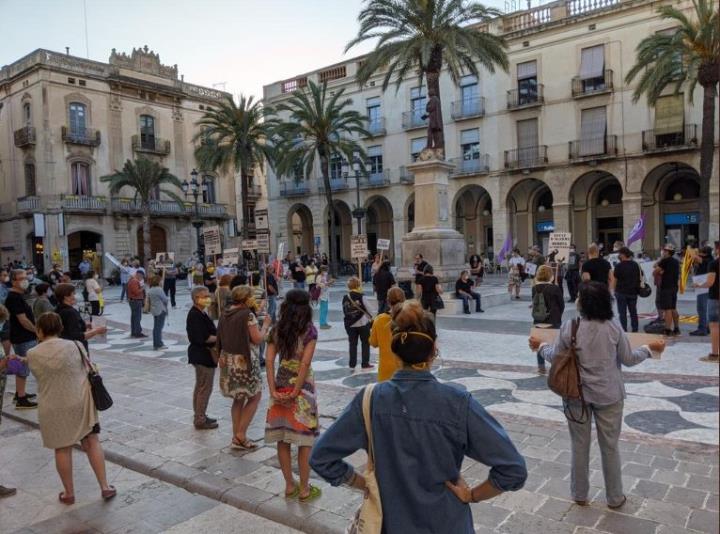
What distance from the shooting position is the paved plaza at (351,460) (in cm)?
393

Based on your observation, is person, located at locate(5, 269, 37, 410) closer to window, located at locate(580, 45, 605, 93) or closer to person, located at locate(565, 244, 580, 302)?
person, located at locate(565, 244, 580, 302)

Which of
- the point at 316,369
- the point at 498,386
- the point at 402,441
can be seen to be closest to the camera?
the point at 402,441

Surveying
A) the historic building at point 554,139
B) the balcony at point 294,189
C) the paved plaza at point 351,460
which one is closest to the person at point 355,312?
the paved plaza at point 351,460

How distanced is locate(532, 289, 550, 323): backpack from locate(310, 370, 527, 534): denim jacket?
18.9 feet

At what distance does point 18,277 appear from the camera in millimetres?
7289

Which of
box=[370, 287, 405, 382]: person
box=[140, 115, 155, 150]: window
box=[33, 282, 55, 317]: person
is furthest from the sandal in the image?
box=[140, 115, 155, 150]: window

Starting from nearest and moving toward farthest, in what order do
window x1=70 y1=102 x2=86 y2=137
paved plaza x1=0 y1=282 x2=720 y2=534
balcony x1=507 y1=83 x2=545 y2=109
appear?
paved plaza x1=0 y1=282 x2=720 y2=534 < balcony x1=507 y1=83 x2=545 y2=109 < window x1=70 y1=102 x2=86 y2=137

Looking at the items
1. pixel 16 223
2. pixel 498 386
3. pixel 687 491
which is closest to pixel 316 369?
pixel 498 386

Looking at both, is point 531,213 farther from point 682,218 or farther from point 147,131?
point 147,131

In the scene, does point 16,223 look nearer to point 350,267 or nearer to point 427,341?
point 350,267

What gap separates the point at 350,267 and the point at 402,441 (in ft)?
116

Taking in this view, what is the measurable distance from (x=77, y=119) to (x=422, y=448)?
42055 mm

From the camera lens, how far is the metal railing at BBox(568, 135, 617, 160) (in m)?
29.9

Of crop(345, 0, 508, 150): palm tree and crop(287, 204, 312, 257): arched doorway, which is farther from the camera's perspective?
crop(287, 204, 312, 257): arched doorway
